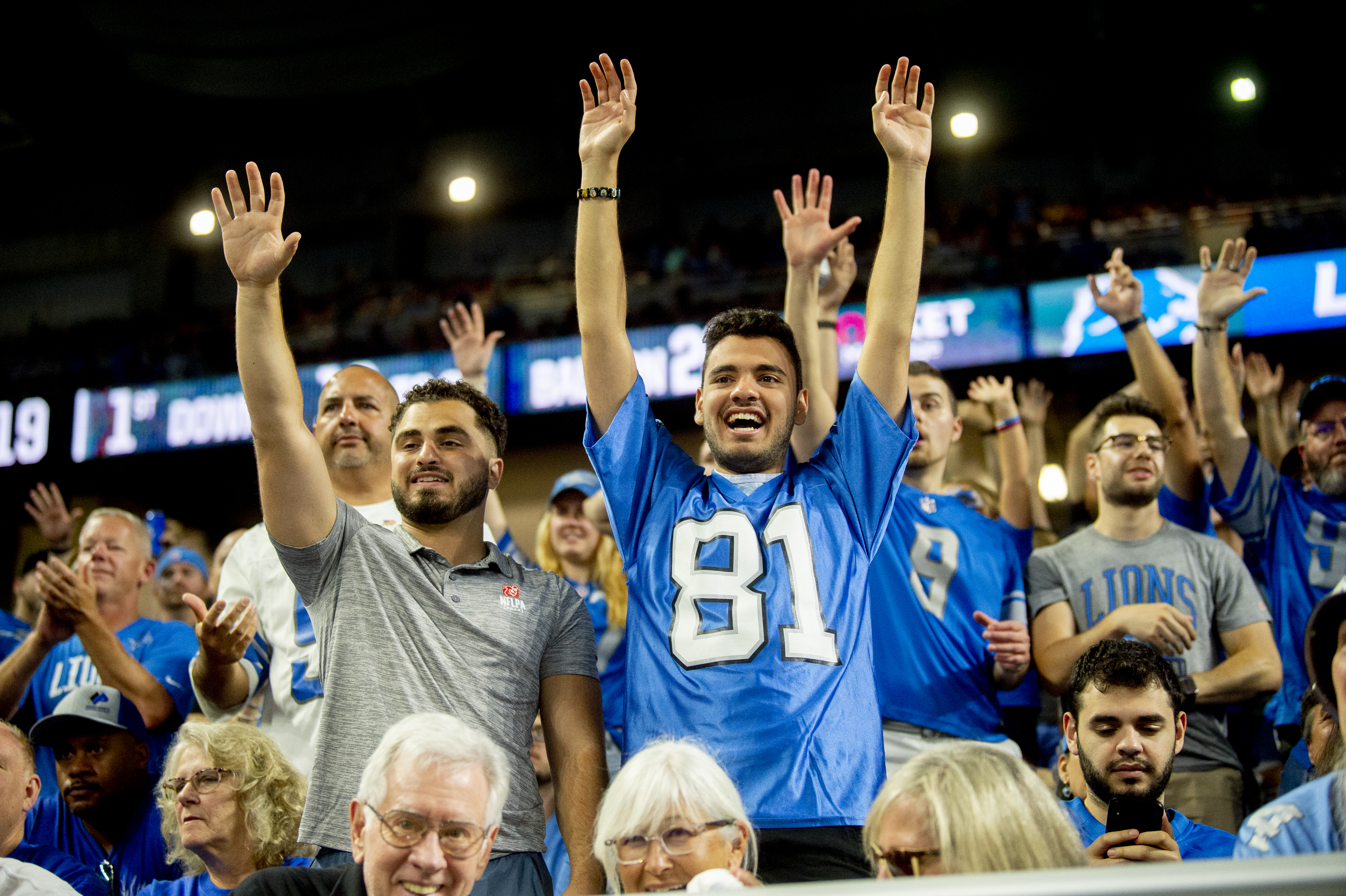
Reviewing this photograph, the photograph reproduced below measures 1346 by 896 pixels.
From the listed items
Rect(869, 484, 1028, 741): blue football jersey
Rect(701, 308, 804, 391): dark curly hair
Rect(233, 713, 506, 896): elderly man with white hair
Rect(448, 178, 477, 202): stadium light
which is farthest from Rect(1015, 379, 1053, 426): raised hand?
Rect(448, 178, 477, 202): stadium light

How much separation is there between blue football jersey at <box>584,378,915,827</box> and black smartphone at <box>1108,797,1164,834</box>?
51cm

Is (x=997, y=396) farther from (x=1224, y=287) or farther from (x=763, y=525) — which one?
(x=763, y=525)

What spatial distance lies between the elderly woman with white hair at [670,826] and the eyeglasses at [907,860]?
0.26m

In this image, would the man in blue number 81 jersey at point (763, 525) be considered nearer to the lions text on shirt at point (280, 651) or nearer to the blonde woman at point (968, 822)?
the blonde woman at point (968, 822)

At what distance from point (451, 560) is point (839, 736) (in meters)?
0.97

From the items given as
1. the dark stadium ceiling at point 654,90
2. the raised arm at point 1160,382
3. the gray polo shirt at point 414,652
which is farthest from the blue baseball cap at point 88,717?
the dark stadium ceiling at point 654,90

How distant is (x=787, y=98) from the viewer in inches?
536

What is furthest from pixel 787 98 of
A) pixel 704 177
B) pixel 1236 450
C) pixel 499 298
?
pixel 1236 450

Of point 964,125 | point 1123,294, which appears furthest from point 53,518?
point 964,125

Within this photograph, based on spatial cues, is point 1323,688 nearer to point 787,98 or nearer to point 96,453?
point 96,453

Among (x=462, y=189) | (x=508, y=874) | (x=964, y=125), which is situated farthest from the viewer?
(x=462, y=189)

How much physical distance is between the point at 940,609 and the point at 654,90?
1072 cm

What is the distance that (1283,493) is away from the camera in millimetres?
3828

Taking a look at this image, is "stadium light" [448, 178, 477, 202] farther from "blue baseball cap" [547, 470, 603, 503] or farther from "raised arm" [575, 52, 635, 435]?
"raised arm" [575, 52, 635, 435]
